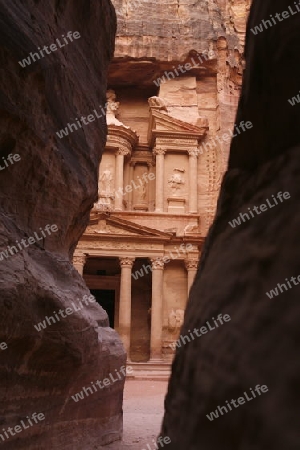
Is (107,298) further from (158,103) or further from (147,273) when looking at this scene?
(158,103)

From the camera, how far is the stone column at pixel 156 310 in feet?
58.7

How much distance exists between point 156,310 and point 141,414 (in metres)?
10.6

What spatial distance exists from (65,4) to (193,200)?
16.8 m

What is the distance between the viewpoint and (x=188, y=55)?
73.6ft

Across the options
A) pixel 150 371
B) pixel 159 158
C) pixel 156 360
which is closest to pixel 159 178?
pixel 159 158

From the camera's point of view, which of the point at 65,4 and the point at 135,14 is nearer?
the point at 65,4

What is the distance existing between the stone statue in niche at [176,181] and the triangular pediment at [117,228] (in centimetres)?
293

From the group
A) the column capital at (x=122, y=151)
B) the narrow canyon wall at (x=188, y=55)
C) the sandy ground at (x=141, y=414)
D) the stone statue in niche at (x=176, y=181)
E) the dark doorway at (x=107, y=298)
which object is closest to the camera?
the sandy ground at (x=141, y=414)

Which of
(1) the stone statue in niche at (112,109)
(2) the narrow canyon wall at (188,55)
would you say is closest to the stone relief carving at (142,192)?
(2) the narrow canyon wall at (188,55)

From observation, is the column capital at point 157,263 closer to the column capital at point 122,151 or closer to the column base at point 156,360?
the column base at point 156,360

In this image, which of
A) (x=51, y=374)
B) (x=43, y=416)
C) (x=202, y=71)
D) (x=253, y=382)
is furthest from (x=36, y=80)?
(x=202, y=71)

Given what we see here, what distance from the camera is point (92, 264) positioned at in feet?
70.2

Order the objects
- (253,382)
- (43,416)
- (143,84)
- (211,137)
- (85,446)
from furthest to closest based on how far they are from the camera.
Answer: (143,84)
(211,137)
(85,446)
(43,416)
(253,382)

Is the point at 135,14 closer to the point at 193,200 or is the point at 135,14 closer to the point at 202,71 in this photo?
the point at 202,71
